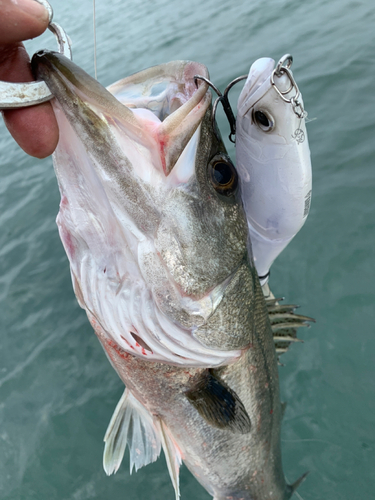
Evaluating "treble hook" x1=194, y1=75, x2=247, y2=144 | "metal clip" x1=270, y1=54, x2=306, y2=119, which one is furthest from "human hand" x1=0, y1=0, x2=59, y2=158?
"metal clip" x1=270, y1=54, x2=306, y2=119

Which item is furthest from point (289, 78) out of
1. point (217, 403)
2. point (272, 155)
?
point (217, 403)

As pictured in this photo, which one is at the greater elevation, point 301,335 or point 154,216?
point 154,216

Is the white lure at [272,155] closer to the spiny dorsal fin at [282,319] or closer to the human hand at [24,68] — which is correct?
the spiny dorsal fin at [282,319]

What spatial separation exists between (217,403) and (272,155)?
3.99 feet

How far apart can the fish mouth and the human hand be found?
0.25ft

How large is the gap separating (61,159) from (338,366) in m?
2.81

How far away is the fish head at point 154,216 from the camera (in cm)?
144

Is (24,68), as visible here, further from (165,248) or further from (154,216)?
(165,248)

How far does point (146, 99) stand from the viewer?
1.67 meters

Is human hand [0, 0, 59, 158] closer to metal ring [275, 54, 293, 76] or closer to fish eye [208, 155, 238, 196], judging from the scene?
fish eye [208, 155, 238, 196]

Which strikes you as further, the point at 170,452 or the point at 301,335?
the point at 301,335

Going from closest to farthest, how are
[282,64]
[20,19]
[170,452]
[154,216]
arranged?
[20,19], [154,216], [282,64], [170,452]

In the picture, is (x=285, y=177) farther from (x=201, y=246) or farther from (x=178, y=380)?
(x=178, y=380)

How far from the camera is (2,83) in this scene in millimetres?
1055
